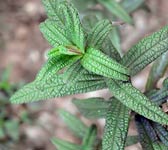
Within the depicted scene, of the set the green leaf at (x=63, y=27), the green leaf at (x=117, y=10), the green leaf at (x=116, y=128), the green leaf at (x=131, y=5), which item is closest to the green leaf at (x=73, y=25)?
the green leaf at (x=63, y=27)

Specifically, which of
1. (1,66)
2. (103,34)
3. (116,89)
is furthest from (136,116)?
(1,66)

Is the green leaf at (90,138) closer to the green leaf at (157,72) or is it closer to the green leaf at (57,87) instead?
the green leaf at (157,72)

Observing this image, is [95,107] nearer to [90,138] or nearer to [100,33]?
[90,138]

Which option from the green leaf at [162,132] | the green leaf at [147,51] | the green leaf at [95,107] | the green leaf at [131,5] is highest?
the green leaf at [131,5]

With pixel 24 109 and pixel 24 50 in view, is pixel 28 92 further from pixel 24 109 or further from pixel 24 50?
pixel 24 50

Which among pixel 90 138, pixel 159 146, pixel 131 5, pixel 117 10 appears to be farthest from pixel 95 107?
pixel 131 5

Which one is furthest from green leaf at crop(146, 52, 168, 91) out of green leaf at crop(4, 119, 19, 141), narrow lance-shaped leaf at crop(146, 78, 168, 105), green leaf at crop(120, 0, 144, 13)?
green leaf at crop(4, 119, 19, 141)

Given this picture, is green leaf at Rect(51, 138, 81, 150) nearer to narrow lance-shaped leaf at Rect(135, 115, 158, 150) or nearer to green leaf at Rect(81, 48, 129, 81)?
narrow lance-shaped leaf at Rect(135, 115, 158, 150)
